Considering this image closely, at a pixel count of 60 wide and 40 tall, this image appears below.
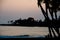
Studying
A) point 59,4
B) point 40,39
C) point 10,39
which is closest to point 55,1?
point 59,4

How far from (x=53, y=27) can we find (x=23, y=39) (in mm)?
1161

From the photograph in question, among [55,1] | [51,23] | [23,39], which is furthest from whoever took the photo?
[55,1]

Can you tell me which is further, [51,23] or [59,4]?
[59,4]

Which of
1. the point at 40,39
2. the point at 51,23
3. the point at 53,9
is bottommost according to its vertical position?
the point at 40,39

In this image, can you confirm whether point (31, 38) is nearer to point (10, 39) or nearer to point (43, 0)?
point (10, 39)

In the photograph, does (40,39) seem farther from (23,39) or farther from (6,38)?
(6,38)

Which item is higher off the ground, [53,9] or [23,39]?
[53,9]

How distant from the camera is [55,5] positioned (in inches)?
225

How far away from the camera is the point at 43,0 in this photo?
5.78 meters

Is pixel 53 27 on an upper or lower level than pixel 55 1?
lower

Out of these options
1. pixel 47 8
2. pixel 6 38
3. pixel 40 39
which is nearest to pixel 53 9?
pixel 47 8

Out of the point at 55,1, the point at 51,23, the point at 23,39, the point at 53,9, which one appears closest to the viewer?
the point at 23,39

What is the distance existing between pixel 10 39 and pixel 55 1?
6.22ft

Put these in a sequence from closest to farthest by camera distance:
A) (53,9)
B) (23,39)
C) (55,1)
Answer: (23,39) < (55,1) < (53,9)
